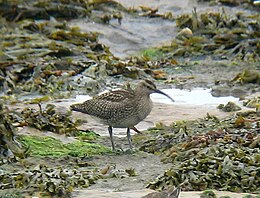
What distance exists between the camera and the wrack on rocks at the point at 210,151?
26.6 ft

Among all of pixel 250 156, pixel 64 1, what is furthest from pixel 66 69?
pixel 250 156

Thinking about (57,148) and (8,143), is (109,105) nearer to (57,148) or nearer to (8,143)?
(57,148)

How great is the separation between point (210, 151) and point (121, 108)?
5.58ft

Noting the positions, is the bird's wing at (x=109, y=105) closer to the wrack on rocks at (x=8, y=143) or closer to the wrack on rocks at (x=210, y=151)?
the wrack on rocks at (x=210, y=151)

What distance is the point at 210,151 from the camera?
8.84 metres

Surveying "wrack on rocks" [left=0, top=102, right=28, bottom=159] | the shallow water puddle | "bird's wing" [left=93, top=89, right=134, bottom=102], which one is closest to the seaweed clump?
the shallow water puddle

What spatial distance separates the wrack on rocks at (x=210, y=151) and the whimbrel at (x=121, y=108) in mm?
313

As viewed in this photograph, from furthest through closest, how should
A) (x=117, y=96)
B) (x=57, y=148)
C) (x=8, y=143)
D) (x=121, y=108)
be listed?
(x=117, y=96) → (x=121, y=108) → (x=57, y=148) → (x=8, y=143)

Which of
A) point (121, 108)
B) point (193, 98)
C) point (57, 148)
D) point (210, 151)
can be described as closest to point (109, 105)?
point (121, 108)

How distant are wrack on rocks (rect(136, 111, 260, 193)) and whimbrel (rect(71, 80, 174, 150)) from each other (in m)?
0.31

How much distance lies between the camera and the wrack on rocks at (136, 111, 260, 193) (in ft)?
26.6

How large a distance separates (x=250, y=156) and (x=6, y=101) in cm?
492

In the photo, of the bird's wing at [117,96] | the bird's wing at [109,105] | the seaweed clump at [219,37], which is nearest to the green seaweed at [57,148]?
the bird's wing at [109,105]

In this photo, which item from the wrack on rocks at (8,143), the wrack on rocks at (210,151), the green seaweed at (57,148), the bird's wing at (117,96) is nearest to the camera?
the wrack on rocks at (210,151)
